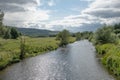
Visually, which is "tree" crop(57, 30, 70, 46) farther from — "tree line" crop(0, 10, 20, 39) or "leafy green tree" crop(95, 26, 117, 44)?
"leafy green tree" crop(95, 26, 117, 44)

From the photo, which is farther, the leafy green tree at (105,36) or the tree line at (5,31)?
the leafy green tree at (105,36)

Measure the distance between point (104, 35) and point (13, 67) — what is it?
46434mm

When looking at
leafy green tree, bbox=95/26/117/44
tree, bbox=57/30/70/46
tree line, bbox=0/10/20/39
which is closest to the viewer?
tree line, bbox=0/10/20/39

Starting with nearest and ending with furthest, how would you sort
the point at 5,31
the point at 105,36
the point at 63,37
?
1. the point at 5,31
2. the point at 105,36
3. the point at 63,37

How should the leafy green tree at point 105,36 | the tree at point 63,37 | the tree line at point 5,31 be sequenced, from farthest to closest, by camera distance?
the tree at point 63,37, the leafy green tree at point 105,36, the tree line at point 5,31

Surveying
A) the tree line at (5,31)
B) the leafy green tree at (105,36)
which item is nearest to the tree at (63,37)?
the tree line at (5,31)

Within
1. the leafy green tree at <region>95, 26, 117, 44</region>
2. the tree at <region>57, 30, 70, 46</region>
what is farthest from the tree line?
the leafy green tree at <region>95, 26, 117, 44</region>

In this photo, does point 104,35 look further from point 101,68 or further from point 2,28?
point 2,28

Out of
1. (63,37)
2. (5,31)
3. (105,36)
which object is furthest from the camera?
(63,37)

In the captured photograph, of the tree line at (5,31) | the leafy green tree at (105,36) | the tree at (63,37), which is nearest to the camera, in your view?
the tree line at (5,31)

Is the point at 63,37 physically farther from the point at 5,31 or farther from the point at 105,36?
the point at 5,31

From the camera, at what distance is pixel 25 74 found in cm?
4250

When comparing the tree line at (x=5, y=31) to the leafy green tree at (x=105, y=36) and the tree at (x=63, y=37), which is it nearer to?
the tree at (x=63, y=37)

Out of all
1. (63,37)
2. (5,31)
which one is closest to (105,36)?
(63,37)
